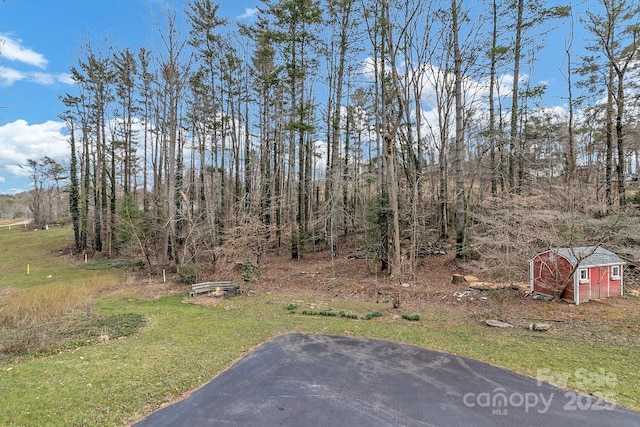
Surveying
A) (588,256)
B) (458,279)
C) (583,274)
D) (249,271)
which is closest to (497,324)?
(588,256)

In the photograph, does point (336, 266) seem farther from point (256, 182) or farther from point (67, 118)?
point (67, 118)

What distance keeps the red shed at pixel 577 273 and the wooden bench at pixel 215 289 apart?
9.80m

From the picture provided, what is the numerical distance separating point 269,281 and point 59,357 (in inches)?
293

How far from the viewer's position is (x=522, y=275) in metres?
9.88

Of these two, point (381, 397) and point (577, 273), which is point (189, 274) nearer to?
point (381, 397)

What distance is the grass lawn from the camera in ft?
13.7

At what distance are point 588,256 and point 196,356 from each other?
972 centimetres

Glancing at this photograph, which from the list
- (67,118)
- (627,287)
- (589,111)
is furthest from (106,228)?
(589,111)

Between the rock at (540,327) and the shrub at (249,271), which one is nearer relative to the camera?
the rock at (540,327)

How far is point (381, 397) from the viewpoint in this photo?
4297mm

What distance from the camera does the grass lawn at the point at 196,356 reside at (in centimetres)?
417

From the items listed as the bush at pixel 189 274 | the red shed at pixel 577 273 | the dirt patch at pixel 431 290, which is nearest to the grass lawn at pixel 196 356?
the dirt patch at pixel 431 290

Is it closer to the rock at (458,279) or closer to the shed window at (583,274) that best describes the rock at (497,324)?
the shed window at (583,274)

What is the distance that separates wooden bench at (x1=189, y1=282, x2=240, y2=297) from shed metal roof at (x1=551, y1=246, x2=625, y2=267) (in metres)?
10.2
